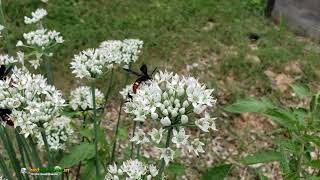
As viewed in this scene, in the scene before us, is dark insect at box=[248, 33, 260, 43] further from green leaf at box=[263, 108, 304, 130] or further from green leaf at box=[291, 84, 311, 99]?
green leaf at box=[263, 108, 304, 130]

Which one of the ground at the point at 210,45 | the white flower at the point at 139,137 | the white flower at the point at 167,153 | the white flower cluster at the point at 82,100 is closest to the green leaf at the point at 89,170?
the white flower cluster at the point at 82,100

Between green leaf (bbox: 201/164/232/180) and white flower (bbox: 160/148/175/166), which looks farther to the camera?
green leaf (bbox: 201/164/232/180)

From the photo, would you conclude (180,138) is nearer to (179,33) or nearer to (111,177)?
(111,177)


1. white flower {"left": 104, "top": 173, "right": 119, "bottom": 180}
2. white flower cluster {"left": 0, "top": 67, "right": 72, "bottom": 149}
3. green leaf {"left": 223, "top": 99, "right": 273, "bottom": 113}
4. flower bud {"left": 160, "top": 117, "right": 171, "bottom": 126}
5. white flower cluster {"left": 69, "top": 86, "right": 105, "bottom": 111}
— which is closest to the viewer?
flower bud {"left": 160, "top": 117, "right": 171, "bottom": 126}

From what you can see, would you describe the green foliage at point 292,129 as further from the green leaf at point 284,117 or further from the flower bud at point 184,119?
the flower bud at point 184,119

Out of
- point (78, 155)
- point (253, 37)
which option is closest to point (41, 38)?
point (78, 155)

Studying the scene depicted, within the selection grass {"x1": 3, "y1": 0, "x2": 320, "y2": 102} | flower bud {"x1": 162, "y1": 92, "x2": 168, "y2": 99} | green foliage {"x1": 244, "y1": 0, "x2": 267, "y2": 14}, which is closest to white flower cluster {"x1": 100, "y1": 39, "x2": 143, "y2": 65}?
flower bud {"x1": 162, "y1": 92, "x2": 168, "y2": 99}

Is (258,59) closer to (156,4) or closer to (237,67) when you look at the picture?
(237,67)

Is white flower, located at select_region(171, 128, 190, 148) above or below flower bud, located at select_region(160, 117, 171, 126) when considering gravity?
below
